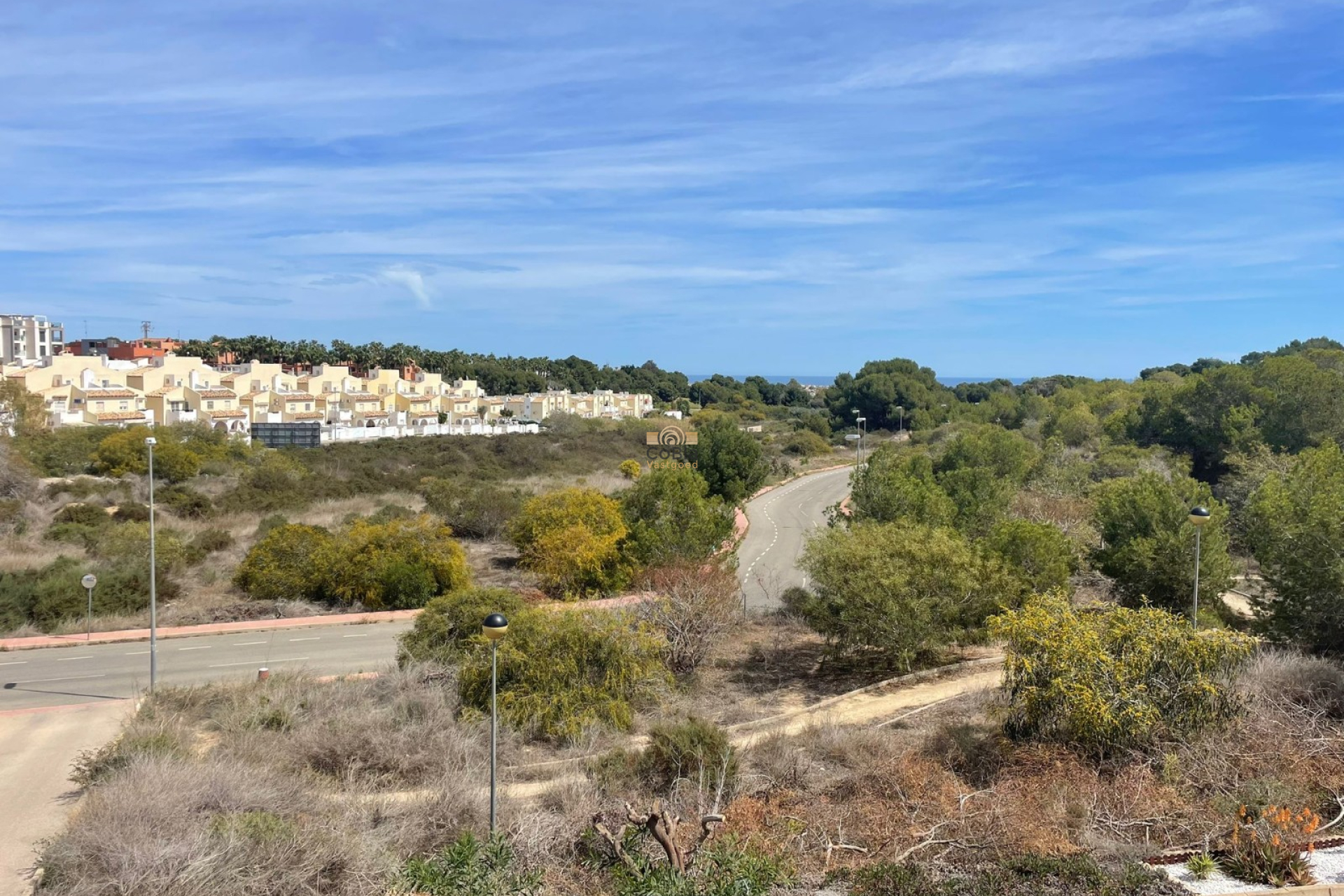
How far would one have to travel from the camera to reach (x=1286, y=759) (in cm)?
1002

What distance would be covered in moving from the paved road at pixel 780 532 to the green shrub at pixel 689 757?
8696 mm

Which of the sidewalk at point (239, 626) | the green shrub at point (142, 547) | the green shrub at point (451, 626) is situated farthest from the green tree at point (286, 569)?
the green shrub at point (451, 626)

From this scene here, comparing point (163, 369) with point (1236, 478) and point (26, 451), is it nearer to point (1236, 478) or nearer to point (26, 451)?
point (26, 451)

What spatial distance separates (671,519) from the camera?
23234mm

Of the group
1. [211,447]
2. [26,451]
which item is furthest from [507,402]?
[26,451]

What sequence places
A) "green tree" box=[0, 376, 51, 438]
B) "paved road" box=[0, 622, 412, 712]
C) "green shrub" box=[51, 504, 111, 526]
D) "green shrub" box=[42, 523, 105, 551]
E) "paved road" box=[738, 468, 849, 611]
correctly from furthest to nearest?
"green tree" box=[0, 376, 51, 438], "green shrub" box=[51, 504, 111, 526], "green shrub" box=[42, 523, 105, 551], "paved road" box=[738, 468, 849, 611], "paved road" box=[0, 622, 412, 712]

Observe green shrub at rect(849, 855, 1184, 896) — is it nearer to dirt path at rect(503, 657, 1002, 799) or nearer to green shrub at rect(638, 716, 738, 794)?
green shrub at rect(638, 716, 738, 794)

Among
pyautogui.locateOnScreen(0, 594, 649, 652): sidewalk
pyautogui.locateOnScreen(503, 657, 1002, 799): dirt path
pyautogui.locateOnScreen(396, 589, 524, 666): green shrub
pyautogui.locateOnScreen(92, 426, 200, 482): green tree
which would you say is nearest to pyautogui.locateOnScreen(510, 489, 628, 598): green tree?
pyautogui.locateOnScreen(0, 594, 649, 652): sidewalk

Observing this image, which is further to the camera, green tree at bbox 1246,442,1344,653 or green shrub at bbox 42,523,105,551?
green shrub at bbox 42,523,105,551

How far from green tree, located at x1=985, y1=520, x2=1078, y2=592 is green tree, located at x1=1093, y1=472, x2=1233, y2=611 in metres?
1.29

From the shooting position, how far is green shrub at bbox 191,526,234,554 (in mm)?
27328

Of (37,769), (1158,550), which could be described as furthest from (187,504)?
(1158,550)

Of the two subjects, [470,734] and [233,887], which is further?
[470,734]

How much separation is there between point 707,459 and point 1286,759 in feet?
94.7
